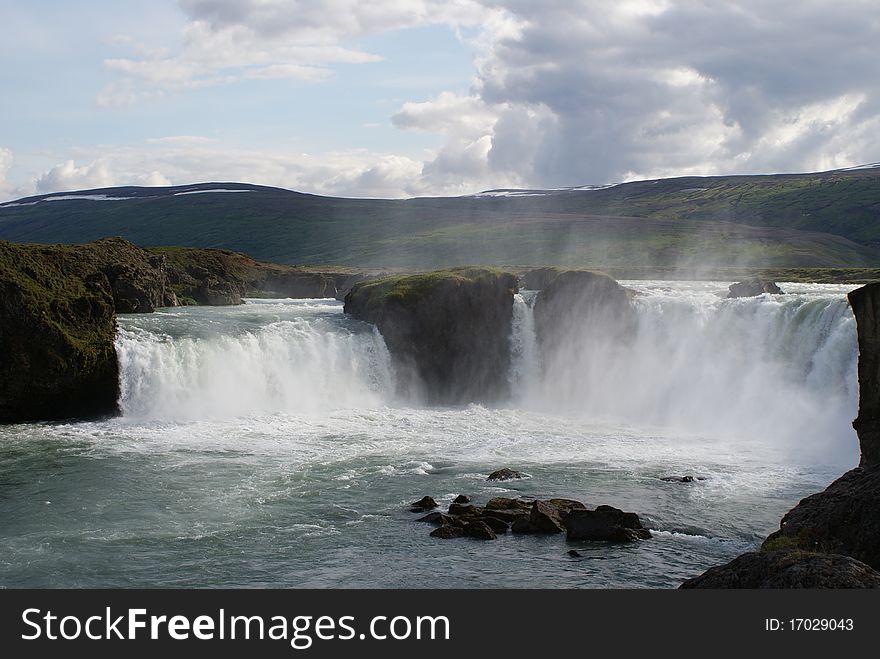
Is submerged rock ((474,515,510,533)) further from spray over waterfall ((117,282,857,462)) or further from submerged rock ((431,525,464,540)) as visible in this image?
spray over waterfall ((117,282,857,462))

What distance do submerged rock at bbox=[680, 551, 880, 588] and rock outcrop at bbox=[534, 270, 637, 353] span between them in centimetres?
4437

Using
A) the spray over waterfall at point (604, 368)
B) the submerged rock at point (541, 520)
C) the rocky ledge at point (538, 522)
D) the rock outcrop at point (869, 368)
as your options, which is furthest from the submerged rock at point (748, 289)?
the submerged rock at point (541, 520)

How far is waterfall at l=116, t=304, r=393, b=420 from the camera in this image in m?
48.7

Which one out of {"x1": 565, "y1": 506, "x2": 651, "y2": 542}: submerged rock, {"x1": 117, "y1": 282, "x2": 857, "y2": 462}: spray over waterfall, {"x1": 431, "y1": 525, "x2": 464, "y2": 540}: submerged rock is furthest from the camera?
{"x1": 117, "y1": 282, "x2": 857, "y2": 462}: spray over waterfall

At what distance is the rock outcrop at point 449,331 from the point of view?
193 ft

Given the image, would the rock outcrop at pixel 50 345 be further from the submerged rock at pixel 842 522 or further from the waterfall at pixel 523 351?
the submerged rock at pixel 842 522

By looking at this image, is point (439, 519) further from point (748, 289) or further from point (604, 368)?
point (748, 289)

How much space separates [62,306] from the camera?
48.1 m

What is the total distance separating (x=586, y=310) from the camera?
61062 mm

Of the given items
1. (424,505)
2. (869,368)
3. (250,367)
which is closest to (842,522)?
(869,368)

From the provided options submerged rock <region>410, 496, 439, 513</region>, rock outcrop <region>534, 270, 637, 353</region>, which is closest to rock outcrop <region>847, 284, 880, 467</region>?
submerged rock <region>410, 496, 439, 513</region>

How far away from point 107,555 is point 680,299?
43674 millimetres

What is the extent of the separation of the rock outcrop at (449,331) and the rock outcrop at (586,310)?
3193 millimetres

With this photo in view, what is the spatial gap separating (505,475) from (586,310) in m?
27.9
